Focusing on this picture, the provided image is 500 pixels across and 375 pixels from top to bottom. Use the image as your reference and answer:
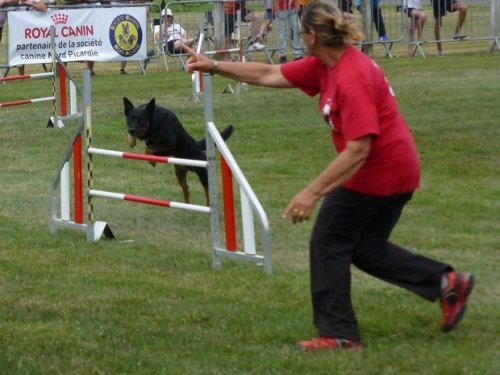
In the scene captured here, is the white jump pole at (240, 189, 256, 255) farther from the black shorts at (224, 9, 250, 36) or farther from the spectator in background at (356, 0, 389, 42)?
the spectator in background at (356, 0, 389, 42)

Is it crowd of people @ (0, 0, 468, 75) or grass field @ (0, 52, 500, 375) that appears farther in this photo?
crowd of people @ (0, 0, 468, 75)

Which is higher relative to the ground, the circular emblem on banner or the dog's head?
the circular emblem on banner

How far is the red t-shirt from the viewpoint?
5.26 m

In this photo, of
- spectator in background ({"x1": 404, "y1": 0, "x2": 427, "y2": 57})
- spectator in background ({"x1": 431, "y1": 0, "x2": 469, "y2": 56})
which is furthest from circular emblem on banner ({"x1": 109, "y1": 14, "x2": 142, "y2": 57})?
spectator in background ({"x1": 431, "y1": 0, "x2": 469, "y2": 56})

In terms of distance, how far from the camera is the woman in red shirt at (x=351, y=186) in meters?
5.28

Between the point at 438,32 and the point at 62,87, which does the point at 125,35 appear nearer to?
the point at 62,87

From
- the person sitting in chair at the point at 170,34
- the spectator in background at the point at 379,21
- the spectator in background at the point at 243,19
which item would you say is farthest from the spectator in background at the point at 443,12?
the person sitting in chair at the point at 170,34

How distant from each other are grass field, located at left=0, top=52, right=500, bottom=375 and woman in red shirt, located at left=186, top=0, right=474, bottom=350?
239 mm

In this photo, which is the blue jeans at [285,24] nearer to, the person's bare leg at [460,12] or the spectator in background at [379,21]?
the spectator in background at [379,21]

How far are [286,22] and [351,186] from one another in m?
16.9

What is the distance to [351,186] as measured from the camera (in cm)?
557

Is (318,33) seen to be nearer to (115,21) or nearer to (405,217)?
(405,217)

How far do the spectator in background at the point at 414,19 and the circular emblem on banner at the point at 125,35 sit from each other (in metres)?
5.30

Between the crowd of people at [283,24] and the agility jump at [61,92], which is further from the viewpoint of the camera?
the crowd of people at [283,24]
